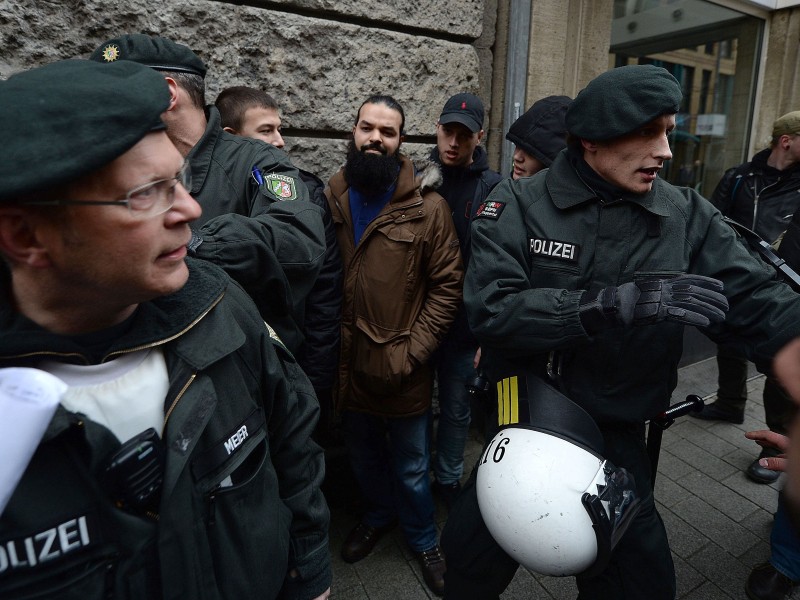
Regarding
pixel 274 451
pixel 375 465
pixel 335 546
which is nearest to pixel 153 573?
pixel 274 451

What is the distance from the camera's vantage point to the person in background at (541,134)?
8.57 feet

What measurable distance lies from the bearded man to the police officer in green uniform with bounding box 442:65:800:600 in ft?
1.96

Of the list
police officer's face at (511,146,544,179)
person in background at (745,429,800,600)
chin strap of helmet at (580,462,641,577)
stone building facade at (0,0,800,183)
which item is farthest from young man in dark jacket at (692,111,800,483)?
chin strap of helmet at (580,462,641,577)

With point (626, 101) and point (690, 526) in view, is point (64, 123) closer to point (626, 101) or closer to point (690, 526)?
point (626, 101)

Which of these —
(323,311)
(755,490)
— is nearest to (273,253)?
(323,311)

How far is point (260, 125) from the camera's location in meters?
2.49

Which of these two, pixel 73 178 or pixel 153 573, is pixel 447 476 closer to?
pixel 153 573

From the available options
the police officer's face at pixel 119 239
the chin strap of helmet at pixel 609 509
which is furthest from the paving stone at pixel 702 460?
the police officer's face at pixel 119 239

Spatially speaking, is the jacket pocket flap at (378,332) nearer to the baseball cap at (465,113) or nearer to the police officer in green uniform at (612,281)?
the police officer in green uniform at (612,281)

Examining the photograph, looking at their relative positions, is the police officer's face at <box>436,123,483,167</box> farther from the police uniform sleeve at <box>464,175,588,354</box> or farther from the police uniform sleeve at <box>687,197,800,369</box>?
the police uniform sleeve at <box>687,197,800,369</box>

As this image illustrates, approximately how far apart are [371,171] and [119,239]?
1.67 meters

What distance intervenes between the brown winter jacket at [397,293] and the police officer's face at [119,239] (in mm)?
1480

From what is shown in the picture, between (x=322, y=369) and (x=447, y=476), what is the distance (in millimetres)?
1024

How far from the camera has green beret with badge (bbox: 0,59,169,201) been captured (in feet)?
2.57
